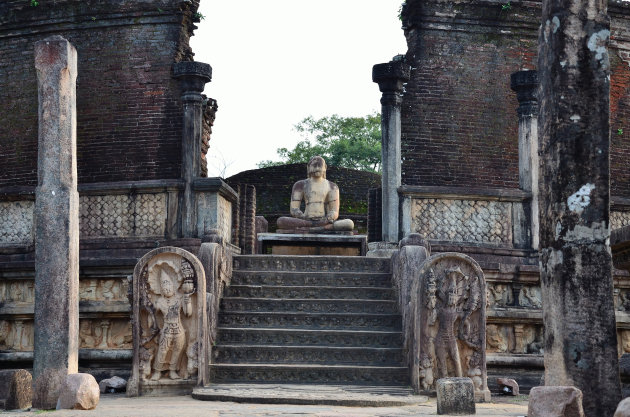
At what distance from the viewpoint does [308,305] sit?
39.0ft

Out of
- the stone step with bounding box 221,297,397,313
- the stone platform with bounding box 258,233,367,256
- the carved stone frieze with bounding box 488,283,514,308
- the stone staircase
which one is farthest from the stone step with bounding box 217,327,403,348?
the stone platform with bounding box 258,233,367,256

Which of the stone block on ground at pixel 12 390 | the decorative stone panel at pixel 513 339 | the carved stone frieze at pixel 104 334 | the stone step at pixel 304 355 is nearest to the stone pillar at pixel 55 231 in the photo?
the stone block on ground at pixel 12 390

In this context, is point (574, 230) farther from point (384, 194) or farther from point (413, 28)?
point (413, 28)

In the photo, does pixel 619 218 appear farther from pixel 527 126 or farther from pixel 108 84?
pixel 108 84

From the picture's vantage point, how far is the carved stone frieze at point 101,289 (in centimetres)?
1299

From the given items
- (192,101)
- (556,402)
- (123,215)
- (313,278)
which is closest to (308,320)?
(313,278)

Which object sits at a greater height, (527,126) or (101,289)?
(527,126)

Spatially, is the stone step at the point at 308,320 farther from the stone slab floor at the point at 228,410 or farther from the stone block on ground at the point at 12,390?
the stone block on ground at the point at 12,390

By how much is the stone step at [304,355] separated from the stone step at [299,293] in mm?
1177

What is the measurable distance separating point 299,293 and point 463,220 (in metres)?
2.80

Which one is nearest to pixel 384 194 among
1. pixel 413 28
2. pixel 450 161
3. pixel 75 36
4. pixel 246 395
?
pixel 450 161

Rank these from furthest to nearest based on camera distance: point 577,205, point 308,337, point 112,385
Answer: point 112,385 → point 308,337 → point 577,205

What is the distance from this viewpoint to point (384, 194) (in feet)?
47.2

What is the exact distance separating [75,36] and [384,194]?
21.4ft
